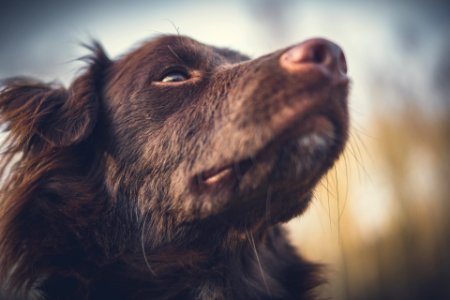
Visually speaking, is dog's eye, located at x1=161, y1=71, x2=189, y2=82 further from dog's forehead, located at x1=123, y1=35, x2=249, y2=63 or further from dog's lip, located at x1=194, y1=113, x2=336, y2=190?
dog's lip, located at x1=194, y1=113, x2=336, y2=190

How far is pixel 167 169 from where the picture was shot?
214 cm

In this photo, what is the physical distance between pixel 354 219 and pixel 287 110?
6.04 m

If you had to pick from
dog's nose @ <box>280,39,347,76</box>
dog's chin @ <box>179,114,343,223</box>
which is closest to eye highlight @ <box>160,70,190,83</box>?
dog's chin @ <box>179,114,343,223</box>

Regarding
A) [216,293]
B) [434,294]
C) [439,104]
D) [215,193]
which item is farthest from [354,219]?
[215,193]

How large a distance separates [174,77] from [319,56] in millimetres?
1018

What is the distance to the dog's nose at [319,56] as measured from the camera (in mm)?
1627

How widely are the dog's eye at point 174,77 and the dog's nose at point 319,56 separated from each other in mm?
862

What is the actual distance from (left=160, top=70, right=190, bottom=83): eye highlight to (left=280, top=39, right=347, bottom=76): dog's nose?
0.86 m

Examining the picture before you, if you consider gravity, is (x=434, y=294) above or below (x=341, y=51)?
below

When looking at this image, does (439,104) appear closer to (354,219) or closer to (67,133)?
(354,219)

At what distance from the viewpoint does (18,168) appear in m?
2.40

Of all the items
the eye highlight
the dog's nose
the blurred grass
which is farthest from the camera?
the blurred grass

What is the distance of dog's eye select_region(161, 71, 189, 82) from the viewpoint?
234 centimetres

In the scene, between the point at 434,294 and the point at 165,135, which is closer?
the point at 165,135
